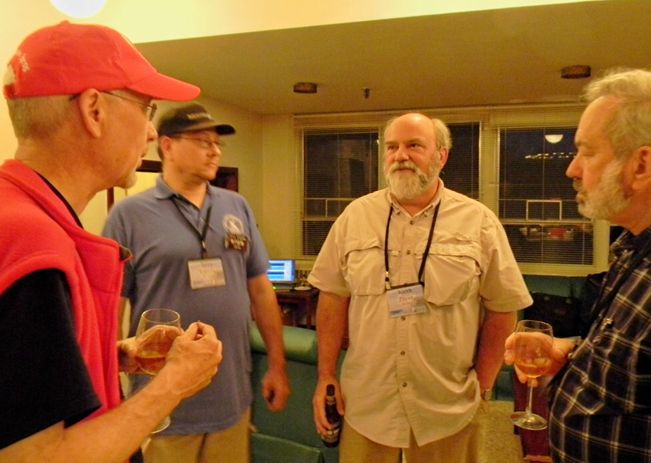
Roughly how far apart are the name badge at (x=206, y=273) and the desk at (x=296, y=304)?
142 inches

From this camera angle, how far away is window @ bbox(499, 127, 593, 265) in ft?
18.6

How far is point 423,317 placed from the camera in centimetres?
176

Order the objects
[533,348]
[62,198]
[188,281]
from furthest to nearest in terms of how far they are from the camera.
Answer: [188,281] → [533,348] → [62,198]

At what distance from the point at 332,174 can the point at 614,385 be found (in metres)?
5.26

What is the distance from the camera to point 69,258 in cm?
71

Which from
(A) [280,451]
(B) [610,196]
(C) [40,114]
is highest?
(C) [40,114]

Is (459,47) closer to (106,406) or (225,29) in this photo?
(225,29)

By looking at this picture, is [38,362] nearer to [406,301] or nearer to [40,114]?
[40,114]

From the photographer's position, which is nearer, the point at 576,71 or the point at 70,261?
the point at 70,261

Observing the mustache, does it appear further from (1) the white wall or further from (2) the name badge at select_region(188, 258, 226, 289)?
(1) the white wall

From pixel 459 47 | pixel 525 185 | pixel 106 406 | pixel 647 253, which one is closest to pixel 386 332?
pixel 647 253

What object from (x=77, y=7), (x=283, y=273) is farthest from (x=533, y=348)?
(x=283, y=273)

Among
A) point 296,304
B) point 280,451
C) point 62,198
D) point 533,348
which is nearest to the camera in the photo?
point 62,198

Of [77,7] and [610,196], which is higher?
[77,7]
